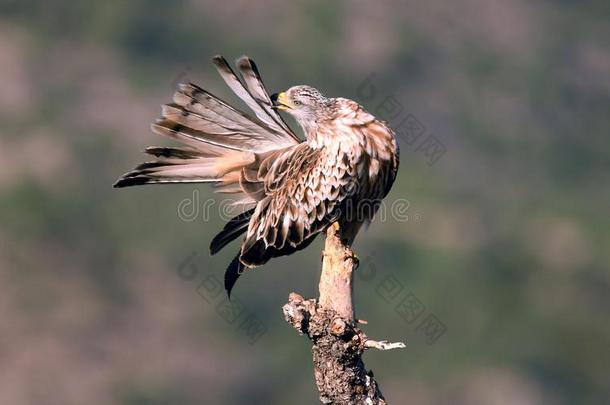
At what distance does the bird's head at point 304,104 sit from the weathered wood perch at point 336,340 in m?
1.67

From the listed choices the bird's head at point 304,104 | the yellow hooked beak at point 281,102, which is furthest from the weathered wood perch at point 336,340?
the yellow hooked beak at point 281,102

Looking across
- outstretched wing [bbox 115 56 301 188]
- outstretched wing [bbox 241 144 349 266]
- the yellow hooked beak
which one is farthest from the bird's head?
outstretched wing [bbox 241 144 349 266]

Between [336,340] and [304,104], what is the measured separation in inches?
97.3

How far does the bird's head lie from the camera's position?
12258 mm

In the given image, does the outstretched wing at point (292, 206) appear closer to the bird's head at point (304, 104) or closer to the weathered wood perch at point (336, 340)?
the bird's head at point (304, 104)

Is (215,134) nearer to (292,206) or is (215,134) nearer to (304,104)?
(304,104)

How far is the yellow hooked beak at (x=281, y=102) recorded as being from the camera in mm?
12305

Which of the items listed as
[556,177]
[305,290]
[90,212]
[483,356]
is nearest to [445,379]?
[483,356]

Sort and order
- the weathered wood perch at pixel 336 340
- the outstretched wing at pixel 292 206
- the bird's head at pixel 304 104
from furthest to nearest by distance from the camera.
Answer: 1. the bird's head at pixel 304 104
2. the outstretched wing at pixel 292 206
3. the weathered wood perch at pixel 336 340

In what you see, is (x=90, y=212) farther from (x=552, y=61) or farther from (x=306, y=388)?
(x=552, y=61)

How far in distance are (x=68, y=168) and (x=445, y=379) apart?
42.0 feet

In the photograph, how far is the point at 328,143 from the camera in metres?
12.1

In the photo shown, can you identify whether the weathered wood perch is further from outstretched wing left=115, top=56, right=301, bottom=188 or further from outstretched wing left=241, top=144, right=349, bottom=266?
outstretched wing left=115, top=56, right=301, bottom=188

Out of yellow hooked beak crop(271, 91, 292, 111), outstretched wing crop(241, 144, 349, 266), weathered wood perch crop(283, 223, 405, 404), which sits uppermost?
yellow hooked beak crop(271, 91, 292, 111)
